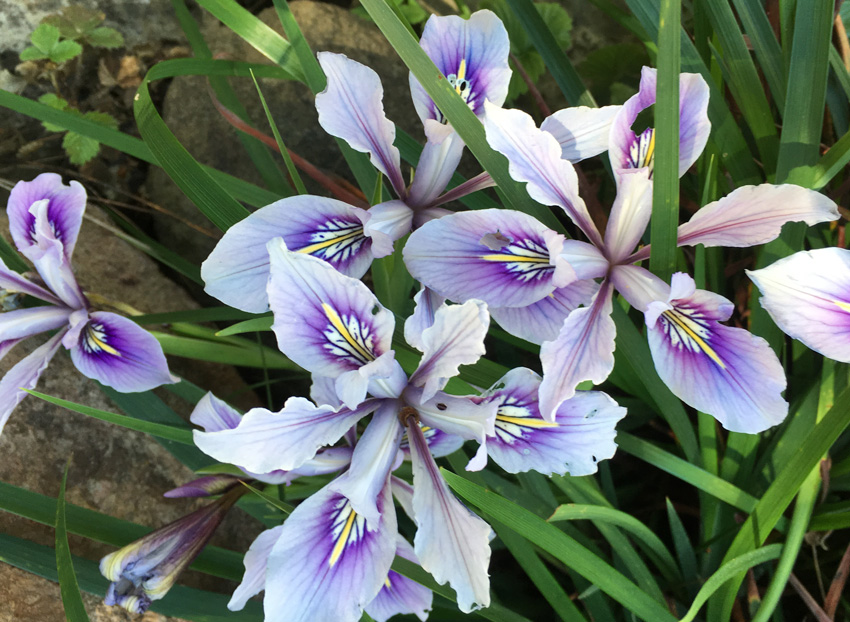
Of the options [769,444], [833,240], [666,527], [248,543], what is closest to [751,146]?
[833,240]

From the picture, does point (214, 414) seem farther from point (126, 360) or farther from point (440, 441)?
point (440, 441)

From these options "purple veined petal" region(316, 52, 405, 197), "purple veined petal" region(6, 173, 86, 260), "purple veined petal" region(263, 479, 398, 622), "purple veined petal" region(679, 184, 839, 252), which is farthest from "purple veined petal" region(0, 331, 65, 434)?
"purple veined petal" region(679, 184, 839, 252)

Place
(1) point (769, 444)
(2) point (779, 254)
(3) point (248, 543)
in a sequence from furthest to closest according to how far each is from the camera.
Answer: (3) point (248, 543)
(1) point (769, 444)
(2) point (779, 254)

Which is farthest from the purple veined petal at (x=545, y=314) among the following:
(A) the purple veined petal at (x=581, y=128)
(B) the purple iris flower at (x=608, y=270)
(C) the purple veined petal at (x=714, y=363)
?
(A) the purple veined petal at (x=581, y=128)

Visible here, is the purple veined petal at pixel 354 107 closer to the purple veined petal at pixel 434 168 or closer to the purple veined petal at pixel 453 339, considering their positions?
the purple veined petal at pixel 434 168

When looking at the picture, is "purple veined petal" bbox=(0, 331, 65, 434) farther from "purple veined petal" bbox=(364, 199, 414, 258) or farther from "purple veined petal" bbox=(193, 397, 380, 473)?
"purple veined petal" bbox=(364, 199, 414, 258)

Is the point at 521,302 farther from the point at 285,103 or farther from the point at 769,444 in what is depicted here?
the point at 285,103

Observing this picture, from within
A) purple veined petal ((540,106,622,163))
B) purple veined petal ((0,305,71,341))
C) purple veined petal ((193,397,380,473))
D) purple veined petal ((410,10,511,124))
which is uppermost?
purple veined petal ((410,10,511,124))
